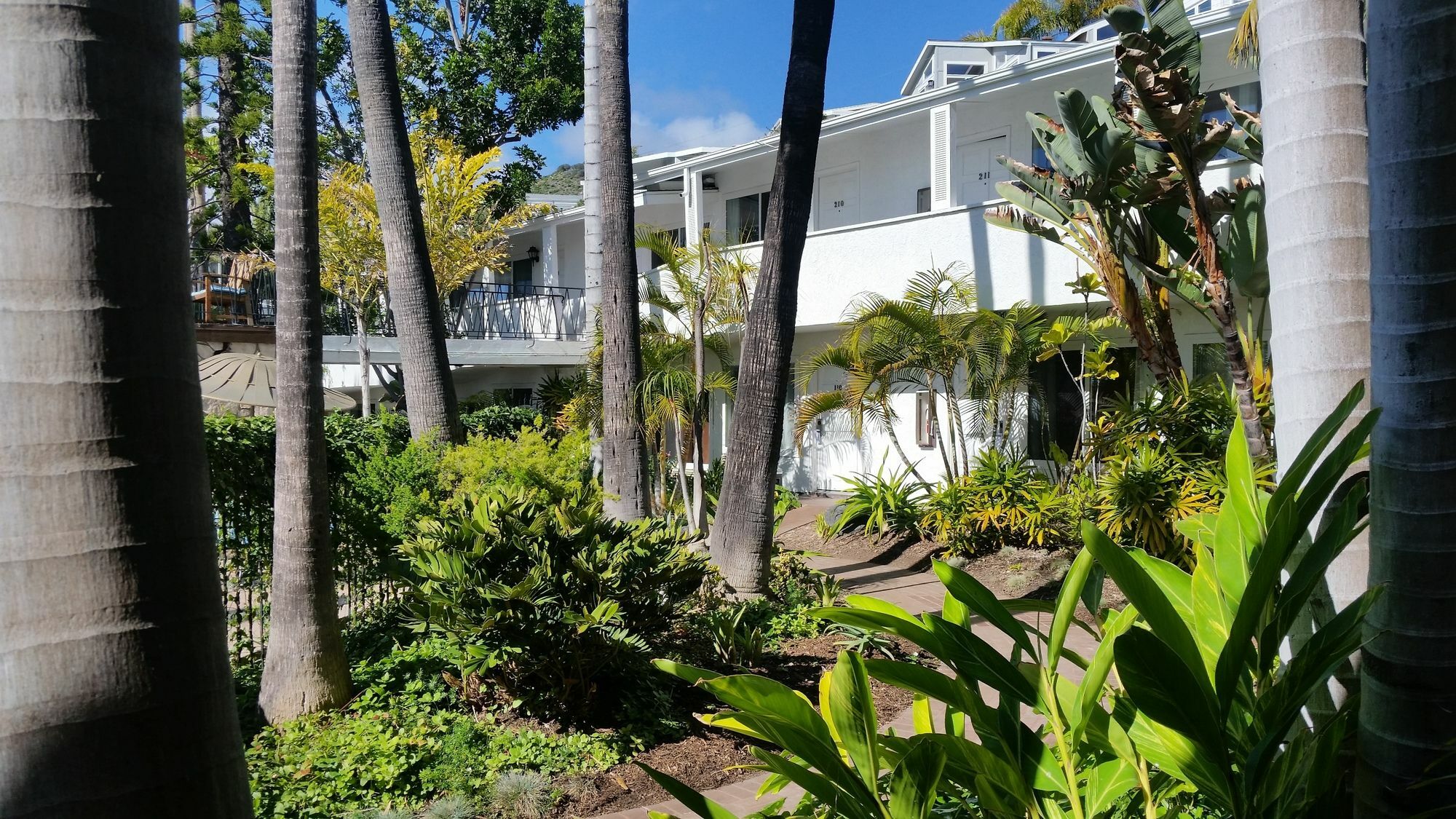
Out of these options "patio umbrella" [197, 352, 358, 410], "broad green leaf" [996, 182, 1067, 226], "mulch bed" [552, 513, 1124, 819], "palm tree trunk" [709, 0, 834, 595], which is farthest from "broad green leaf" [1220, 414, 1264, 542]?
"patio umbrella" [197, 352, 358, 410]

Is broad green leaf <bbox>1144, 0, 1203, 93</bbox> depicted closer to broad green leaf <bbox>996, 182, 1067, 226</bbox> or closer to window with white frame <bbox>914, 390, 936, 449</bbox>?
broad green leaf <bbox>996, 182, 1067, 226</bbox>

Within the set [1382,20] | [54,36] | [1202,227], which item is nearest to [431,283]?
[1202,227]

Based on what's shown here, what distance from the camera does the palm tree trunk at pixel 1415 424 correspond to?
161 centimetres

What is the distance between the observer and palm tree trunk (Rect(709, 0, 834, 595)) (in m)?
8.45

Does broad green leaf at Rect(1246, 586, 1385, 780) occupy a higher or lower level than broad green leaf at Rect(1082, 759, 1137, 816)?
higher

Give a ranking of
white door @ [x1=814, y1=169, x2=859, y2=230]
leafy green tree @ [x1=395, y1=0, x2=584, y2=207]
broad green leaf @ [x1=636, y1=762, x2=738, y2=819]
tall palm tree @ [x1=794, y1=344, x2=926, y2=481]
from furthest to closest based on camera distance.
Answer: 1. leafy green tree @ [x1=395, y1=0, x2=584, y2=207]
2. white door @ [x1=814, y1=169, x2=859, y2=230]
3. tall palm tree @ [x1=794, y1=344, x2=926, y2=481]
4. broad green leaf @ [x1=636, y1=762, x2=738, y2=819]

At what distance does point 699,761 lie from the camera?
580 cm

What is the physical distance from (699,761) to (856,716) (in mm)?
4469

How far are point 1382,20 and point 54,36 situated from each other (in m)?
2.25

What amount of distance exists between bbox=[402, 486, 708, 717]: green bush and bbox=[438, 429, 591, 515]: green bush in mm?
1606

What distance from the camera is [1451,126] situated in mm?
1602

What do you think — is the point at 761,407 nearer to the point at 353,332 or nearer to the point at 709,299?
the point at 709,299

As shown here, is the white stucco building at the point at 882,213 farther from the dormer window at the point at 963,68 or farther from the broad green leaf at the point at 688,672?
the broad green leaf at the point at 688,672

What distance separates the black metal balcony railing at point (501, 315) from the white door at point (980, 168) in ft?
30.4
